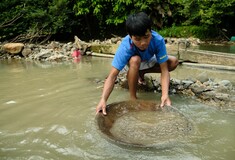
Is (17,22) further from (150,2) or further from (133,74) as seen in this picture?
(133,74)

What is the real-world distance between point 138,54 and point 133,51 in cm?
9

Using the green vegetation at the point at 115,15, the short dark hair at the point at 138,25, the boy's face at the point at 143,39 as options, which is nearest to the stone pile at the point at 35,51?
the green vegetation at the point at 115,15

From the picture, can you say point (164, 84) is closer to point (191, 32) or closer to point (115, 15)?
point (191, 32)

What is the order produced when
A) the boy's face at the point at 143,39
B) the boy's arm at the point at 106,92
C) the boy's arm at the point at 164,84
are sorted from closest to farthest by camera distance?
1. the boy's face at the point at 143,39
2. the boy's arm at the point at 106,92
3. the boy's arm at the point at 164,84

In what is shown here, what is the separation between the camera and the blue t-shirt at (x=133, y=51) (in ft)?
10.6

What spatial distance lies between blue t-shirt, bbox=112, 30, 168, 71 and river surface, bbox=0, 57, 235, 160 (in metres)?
0.65

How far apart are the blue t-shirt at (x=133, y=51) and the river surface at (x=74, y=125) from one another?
653 mm

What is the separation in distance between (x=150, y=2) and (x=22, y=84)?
758 cm

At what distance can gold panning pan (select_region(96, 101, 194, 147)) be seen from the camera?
8.52 ft

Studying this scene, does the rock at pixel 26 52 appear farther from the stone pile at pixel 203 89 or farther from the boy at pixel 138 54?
the boy at pixel 138 54

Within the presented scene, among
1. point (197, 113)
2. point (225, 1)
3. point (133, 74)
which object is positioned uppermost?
point (225, 1)

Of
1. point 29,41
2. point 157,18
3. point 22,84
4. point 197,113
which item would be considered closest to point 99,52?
point 29,41

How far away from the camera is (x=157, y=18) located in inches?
480

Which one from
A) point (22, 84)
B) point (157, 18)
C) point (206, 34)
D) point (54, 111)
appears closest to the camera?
point (54, 111)
